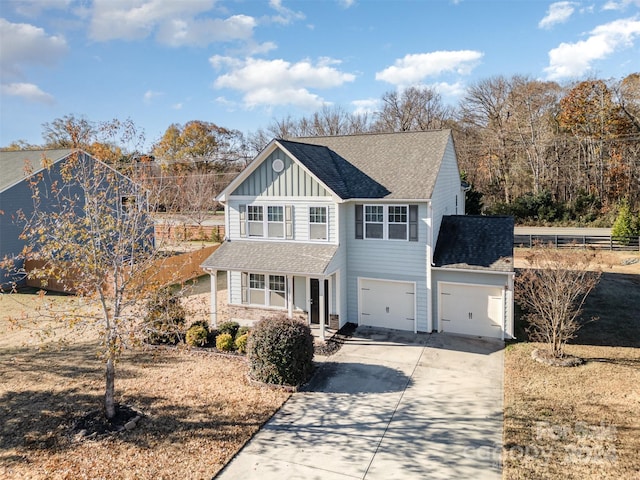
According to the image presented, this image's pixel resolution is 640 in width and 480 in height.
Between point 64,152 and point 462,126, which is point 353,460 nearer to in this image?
point 64,152

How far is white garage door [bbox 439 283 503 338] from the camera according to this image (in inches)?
616

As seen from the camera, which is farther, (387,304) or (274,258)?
(387,304)

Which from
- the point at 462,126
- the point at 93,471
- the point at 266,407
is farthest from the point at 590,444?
the point at 462,126

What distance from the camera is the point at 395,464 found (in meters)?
8.69

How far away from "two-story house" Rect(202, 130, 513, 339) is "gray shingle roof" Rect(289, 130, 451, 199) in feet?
0.22

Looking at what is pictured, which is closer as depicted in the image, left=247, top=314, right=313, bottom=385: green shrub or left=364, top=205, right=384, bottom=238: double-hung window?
left=247, top=314, right=313, bottom=385: green shrub

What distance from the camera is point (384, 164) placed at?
1845 cm

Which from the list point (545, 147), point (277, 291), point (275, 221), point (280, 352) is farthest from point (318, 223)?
point (545, 147)

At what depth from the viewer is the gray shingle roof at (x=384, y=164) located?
16875 mm

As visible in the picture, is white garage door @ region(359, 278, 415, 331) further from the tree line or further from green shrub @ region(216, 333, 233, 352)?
the tree line

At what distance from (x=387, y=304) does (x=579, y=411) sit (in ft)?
25.8

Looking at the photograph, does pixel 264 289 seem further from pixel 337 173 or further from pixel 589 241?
pixel 589 241

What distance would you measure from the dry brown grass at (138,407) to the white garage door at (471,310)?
758 centimetres

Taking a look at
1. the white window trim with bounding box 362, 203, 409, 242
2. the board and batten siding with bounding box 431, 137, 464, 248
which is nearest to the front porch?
the white window trim with bounding box 362, 203, 409, 242
